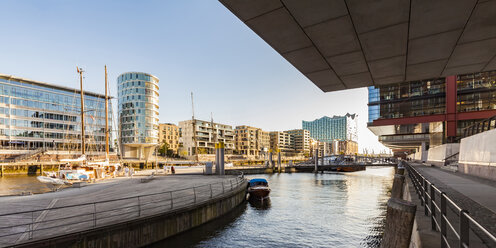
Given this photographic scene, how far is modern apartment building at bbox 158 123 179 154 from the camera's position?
15716 centimetres

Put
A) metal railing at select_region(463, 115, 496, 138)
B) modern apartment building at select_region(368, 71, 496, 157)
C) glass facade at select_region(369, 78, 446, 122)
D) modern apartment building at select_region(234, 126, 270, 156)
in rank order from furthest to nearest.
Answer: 1. modern apartment building at select_region(234, 126, 270, 156)
2. glass facade at select_region(369, 78, 446, 122)
3. modern apartment building at select_region(368, 71, 496, 157)
4. metal railing at select_region(463, 115, 496, 138)

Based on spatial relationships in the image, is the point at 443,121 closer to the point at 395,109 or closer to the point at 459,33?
the point at 395,109

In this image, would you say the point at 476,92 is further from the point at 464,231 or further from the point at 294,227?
the point at 464,231

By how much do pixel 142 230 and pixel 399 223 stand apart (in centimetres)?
1077

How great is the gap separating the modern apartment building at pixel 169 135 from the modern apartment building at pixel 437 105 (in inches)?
4935

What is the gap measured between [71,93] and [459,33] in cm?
11913

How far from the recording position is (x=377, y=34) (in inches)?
269

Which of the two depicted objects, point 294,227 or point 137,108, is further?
point 137,108

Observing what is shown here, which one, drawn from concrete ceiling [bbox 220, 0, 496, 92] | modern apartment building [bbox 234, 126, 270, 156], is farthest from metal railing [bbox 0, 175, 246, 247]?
modern apartment building [bbox 234, 126, 270, 156]

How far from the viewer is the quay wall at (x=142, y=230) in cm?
926

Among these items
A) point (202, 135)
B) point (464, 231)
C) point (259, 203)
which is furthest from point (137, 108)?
point (464, 231)

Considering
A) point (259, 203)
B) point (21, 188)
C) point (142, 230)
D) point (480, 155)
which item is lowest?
point (21, 188)

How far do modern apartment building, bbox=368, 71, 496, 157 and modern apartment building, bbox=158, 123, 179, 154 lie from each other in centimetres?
12534

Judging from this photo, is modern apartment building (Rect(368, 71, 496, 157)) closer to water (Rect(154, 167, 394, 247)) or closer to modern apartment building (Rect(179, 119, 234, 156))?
water (Rect(154, 167, 394, 247))
